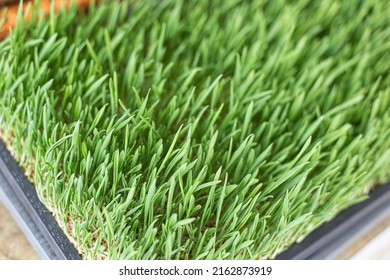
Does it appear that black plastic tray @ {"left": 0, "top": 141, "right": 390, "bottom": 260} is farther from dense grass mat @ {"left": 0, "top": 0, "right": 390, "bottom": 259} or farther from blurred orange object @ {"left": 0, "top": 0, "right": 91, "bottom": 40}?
blurred orange object @ {"left": 0, "top": 0, "right": 91, "bottom": 40}

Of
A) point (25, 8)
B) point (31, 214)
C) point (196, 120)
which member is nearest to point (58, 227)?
point (31, 214)

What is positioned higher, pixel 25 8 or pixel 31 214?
pixel 25 8

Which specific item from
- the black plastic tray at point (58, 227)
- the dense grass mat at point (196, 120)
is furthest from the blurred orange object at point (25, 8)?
the black plastic tray at point (58, 227)

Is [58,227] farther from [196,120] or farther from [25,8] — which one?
[25,8]

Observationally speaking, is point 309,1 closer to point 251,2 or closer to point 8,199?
point 251,2

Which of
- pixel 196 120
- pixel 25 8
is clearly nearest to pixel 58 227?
pixel 196 120

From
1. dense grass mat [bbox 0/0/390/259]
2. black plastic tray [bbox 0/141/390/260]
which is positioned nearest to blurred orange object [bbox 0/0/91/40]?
dense grass mat [bbox 0/0/390/259]

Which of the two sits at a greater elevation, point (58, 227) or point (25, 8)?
point (25, 8)

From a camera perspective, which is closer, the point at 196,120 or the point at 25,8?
the point at 196,120
